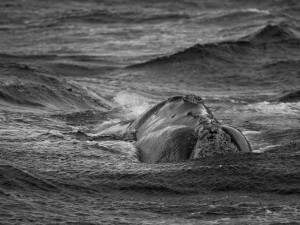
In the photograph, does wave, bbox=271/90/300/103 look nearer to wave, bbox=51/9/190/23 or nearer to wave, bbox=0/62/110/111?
wave, bbox=0/62/110/111

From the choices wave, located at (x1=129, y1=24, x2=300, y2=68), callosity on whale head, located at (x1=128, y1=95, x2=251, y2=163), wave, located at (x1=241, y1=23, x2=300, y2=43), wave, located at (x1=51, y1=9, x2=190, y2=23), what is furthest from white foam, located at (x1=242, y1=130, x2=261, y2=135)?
wave, located at (x1=51, y1=9, x2=190, y2=23)

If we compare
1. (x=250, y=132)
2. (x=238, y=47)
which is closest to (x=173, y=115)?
(x=250, y=132)

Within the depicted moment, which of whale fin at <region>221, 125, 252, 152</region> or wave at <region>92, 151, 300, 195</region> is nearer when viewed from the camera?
wave at <region>92, 151, 300, 195</region>

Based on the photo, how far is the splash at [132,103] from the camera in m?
18.8

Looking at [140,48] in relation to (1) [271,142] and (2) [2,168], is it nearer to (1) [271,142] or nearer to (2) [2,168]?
(1) [271,142]

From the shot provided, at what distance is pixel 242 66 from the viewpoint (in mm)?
26953

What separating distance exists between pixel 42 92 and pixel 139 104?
2663 millimetres

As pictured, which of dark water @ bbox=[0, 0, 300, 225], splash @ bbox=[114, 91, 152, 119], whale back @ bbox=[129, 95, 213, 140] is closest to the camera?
dark water @ bbox=[0, 0, 300, 225]

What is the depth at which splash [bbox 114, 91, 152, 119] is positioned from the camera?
1881cm

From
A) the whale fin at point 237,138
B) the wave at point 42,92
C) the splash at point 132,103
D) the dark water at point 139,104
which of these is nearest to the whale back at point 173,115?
the dark water at point 139,104

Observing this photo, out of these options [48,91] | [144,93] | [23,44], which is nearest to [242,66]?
[144,93]

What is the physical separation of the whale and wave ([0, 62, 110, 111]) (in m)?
5.76

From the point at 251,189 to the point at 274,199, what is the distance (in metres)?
0.49

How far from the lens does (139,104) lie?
66.5 feet
